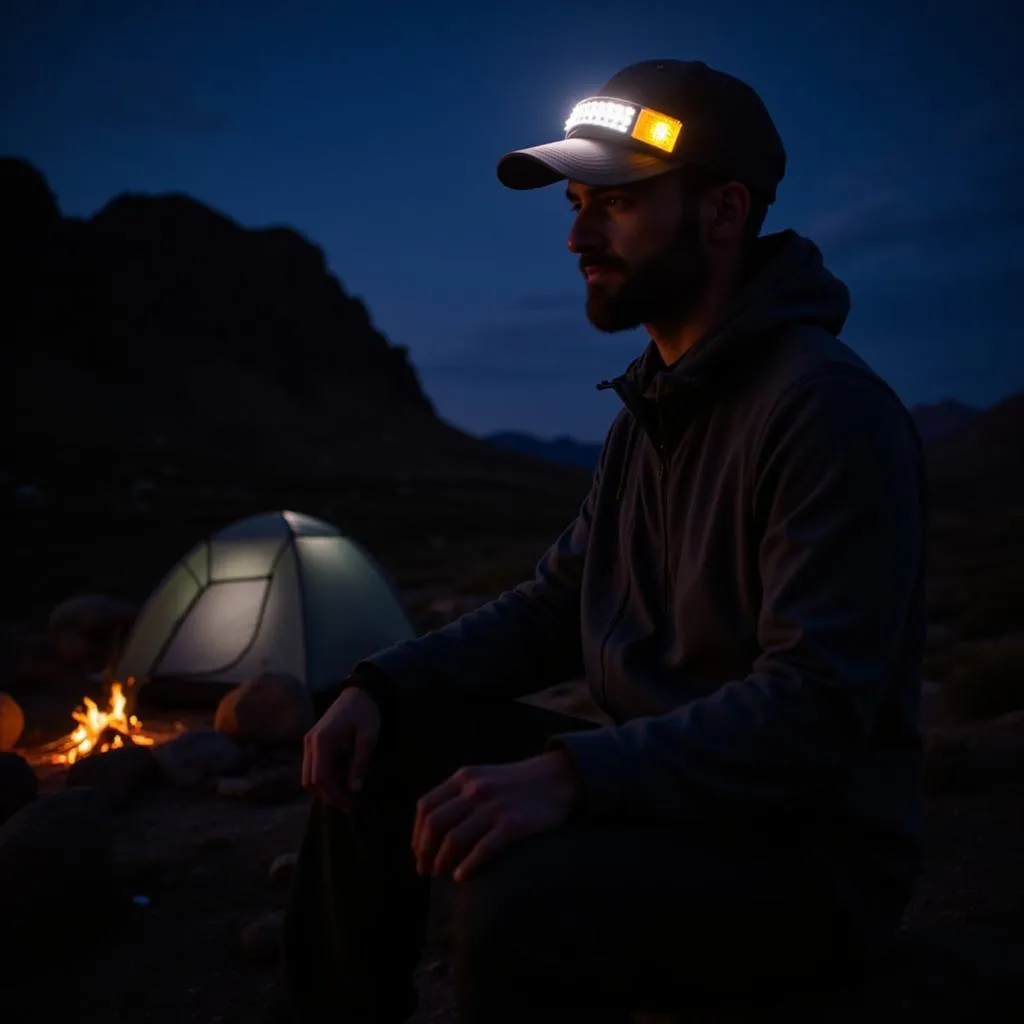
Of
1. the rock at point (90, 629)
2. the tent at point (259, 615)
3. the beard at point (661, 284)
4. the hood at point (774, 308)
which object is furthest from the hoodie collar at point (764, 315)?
the rock at point (90, 629)

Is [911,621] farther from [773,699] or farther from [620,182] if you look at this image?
[620,182]

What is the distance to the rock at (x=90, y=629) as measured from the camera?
24.9ft

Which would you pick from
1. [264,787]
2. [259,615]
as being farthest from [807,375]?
[259,615]

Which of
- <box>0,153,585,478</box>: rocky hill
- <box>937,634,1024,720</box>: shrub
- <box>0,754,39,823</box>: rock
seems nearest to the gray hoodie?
<box>0,754,39,823</box>: rock

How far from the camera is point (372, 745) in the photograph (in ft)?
6.26

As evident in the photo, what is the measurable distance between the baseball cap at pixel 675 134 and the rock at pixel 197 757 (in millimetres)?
3990

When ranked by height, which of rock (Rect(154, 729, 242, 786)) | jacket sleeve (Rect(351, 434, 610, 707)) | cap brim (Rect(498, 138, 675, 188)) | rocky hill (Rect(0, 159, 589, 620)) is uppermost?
rocky hill (Rect(0, 159, 589, 620))

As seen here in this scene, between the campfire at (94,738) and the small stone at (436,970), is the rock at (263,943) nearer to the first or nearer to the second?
the small stone at (436,970)

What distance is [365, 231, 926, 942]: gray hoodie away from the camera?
1398 millimetres

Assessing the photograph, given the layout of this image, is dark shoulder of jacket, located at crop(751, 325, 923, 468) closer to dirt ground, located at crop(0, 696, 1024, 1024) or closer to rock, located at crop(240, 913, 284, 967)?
dirt ground, located at crop(0, 696, 1024, 1024)

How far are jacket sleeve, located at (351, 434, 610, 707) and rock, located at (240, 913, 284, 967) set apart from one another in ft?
4.86

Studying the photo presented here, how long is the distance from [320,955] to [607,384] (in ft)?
4.38

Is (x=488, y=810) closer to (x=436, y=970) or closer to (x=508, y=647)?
(x=508, y=647)

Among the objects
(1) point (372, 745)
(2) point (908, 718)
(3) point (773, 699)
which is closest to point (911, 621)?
(2) point (908, 718)
